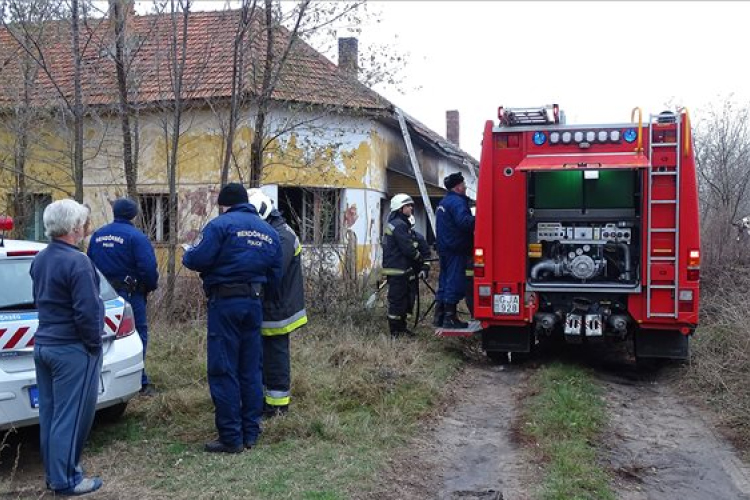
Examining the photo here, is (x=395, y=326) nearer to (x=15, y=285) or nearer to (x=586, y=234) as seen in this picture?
(x=586, y=234)

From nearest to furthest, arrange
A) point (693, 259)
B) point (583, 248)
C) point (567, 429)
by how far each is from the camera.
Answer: point (567, 429) < point (693, 259) < point (583, 248)

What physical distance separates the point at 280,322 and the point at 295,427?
2.77 ft

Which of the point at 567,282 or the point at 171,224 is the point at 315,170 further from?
the point at 567,282

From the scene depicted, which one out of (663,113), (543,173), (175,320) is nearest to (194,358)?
(175,320)

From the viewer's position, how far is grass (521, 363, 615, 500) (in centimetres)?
469

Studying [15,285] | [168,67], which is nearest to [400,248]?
[168,67]

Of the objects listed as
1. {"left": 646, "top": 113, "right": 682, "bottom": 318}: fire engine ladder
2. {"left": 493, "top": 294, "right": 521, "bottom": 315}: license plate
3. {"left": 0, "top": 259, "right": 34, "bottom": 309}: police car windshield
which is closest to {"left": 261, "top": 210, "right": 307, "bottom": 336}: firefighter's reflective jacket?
{"left": 0, "top": 259, "right": 34, "bottom": 309}: police car windshield

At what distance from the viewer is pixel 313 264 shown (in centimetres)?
1008

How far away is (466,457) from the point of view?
546 centimetres

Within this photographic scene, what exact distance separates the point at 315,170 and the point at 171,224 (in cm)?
420

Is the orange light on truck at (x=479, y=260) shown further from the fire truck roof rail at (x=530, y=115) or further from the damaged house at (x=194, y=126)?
the damaged house at (x=194, y=126)

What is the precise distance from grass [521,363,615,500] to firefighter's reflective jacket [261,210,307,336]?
6.90ft

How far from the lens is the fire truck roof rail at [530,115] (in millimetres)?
7879

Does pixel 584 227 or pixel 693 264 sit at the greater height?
pixel 584 227
